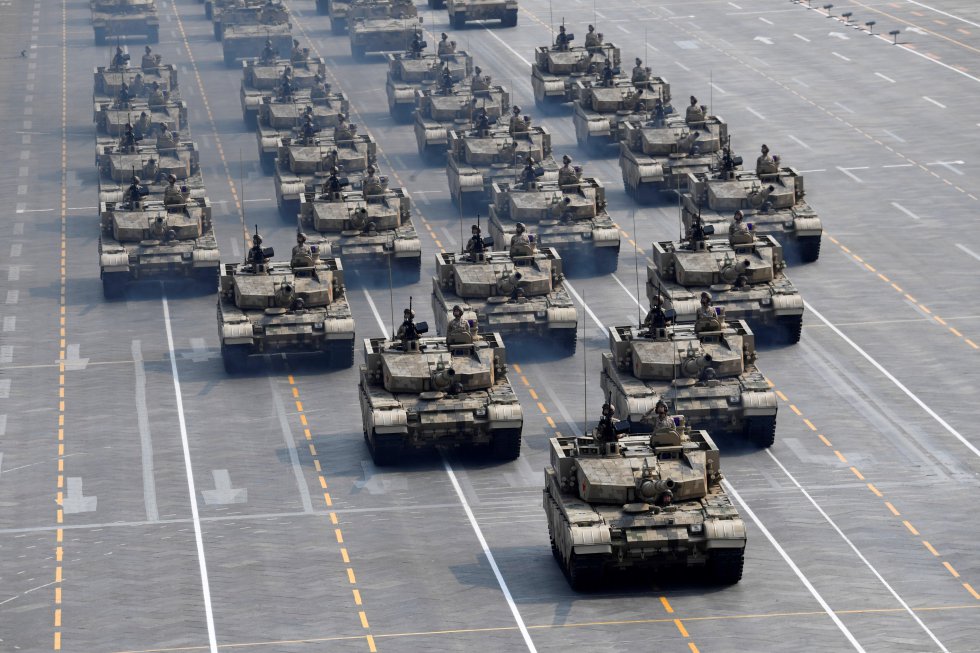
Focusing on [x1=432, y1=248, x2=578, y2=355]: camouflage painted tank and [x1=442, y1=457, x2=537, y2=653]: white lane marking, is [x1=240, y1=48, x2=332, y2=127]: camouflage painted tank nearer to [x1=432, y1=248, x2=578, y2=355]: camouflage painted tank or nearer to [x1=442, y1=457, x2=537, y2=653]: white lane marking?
[x1=432, y1=248, x2=578, y2=355]: camouflage painted tank

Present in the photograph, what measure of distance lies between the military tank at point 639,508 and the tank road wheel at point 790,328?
54.2 ft

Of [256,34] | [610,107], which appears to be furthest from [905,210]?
[256,34]

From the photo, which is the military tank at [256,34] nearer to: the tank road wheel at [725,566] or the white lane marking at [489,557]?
the white lane marking at [489,557]

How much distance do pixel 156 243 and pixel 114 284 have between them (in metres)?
1.97

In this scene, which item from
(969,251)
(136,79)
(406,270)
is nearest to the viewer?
(406,270)

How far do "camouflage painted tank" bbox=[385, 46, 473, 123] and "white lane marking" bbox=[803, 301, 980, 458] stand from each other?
35169mm

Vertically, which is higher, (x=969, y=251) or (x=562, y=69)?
(x=969, y=251)

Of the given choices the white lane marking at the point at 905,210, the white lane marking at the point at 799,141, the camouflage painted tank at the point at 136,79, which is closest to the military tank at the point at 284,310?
the white lane marking at the point at 905,210

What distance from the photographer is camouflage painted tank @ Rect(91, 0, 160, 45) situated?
4966 inches

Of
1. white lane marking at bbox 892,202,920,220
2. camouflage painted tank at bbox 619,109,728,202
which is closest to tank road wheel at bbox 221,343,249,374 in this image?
camouflage painted tank at bbox 619,109,728,202

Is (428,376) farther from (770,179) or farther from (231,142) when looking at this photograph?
(231,142)

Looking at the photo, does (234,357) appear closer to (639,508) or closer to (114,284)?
(114,284)

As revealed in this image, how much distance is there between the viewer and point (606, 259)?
75.9 m

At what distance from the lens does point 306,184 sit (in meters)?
84.4
